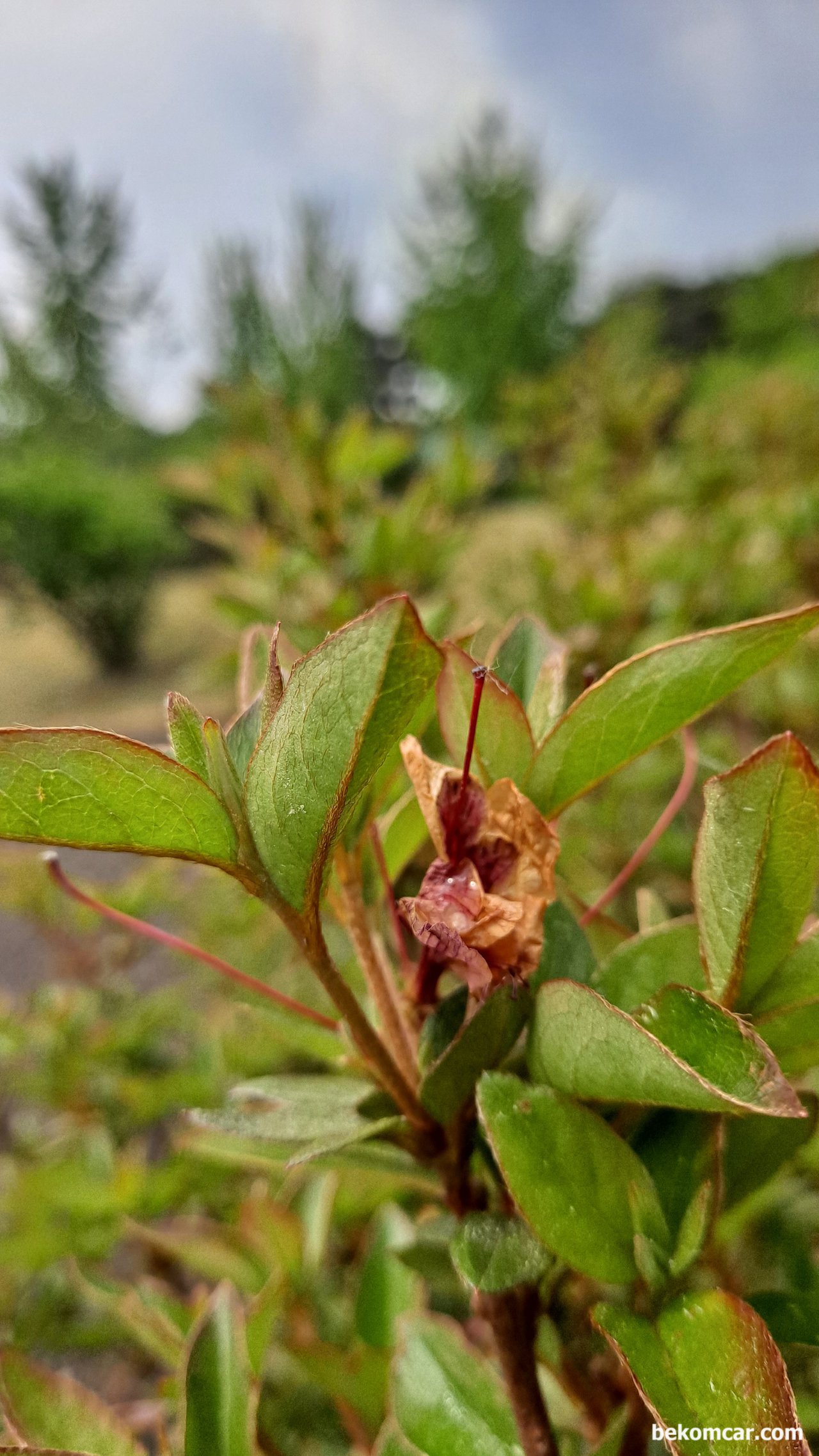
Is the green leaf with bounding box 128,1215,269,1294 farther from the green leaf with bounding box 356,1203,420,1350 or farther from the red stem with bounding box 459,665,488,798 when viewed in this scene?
the red stem with bounding box 459,665,488,798

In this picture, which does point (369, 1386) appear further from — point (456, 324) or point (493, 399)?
point (456, 324)

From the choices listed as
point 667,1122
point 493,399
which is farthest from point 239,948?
point 493,399

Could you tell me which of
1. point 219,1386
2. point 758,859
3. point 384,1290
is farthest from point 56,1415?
point 758,859

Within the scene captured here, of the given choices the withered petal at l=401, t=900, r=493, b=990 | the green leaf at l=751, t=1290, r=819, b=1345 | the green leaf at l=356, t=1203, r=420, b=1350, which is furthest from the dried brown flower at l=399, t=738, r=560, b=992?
the green leaf at l=356, t=1203, r=420, b=1350

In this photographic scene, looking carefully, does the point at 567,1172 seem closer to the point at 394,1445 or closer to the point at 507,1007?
the point at 507,1007

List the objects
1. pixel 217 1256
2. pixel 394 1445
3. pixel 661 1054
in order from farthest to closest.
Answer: pixel 217 1256 → pixel 394 1445 → pixel 661 1054

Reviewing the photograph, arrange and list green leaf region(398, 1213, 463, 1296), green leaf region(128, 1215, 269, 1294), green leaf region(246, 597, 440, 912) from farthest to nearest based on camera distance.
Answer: green leaf region(128, 1215, 269, 1294) → green leaf region(398, 1213, 463, 1296) → green leaf region(246, 597, 440, 912)

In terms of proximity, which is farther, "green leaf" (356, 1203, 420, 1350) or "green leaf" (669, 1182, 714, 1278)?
"green leaf" (356, 1203, 420, 1350)

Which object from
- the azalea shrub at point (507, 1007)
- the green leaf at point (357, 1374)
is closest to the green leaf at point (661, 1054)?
the azalea shrub at point (507, 1007)
